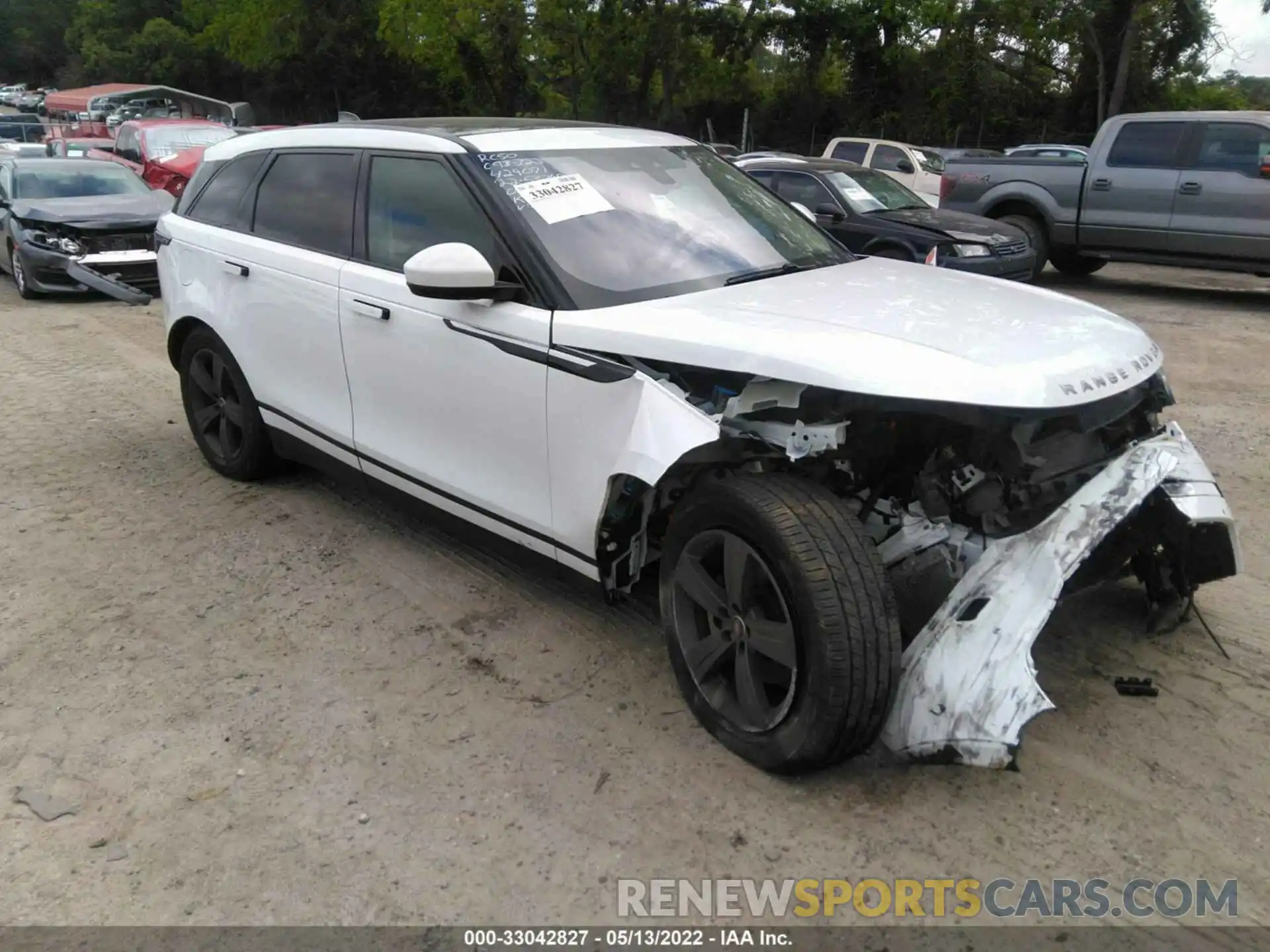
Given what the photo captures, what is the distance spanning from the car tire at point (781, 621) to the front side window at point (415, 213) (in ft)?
4.35

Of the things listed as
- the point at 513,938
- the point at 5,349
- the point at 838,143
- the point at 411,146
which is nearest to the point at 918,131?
the point at 838,143

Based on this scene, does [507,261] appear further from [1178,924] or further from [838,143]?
[838,143]

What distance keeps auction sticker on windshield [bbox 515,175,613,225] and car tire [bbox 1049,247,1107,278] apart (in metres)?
10.5

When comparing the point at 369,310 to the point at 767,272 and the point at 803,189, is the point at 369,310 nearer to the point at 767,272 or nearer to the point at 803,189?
the point at 767,272

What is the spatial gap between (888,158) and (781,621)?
55.4ft

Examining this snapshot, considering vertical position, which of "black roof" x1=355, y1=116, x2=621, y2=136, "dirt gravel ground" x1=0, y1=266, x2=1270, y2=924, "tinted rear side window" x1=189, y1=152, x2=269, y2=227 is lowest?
"dirt gravel ground" x1=0, y1=266, x2=1270, y2=924

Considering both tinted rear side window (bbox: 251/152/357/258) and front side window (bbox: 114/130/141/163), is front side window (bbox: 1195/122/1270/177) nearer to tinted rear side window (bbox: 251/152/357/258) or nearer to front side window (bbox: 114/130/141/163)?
tinted rear side window (bbox: 251/152/357/258)

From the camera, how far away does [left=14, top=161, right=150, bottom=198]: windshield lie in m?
11.8

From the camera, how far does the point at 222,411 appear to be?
530cm

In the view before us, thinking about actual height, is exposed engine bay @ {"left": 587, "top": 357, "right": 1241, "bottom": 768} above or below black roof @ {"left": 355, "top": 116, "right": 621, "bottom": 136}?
below

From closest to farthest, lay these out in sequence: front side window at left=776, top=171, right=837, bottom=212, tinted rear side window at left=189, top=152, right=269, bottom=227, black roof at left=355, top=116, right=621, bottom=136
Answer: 1. black roof at left=355, top=116, right=621, bottom=136
2. tinted rear side window at left=189, top=152, right=269, bottom=227
3. front side window at left=776, top=171, right=837, bottom=212

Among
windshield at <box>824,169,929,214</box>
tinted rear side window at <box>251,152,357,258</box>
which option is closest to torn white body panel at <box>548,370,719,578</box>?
tinted rear side window at <box>251,152,357,258</box>

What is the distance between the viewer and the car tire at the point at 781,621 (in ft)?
9.00

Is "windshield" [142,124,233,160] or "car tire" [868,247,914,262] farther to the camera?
"windshield" [142,124,233,160]
